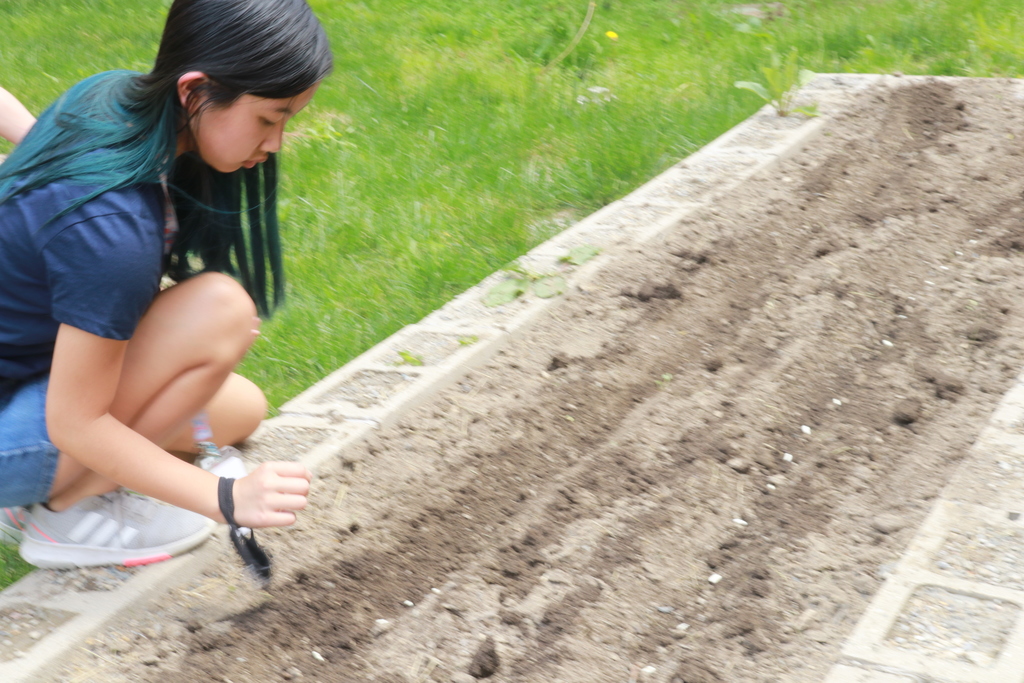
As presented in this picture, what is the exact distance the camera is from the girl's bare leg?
2158 millimetres

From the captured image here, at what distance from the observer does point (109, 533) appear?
7.39ft

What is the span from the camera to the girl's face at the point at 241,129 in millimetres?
1936

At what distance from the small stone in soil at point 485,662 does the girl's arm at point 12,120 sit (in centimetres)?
157

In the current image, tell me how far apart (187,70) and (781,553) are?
1662 mm

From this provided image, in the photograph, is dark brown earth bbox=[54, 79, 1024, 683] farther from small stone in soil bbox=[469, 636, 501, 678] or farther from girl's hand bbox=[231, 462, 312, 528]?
girl's hand bbox=[231, 462, 312, 528]

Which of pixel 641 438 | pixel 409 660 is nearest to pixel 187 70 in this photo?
pixel 409 660

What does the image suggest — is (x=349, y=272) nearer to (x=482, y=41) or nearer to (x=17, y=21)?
(x=482, y=41)

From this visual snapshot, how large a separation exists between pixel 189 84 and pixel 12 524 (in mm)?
1180

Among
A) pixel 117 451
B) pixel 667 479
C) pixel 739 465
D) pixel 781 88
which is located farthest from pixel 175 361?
pixel 781 88

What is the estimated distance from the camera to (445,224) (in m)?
4.06

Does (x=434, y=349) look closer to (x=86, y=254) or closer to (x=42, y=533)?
(x=42, y=533)

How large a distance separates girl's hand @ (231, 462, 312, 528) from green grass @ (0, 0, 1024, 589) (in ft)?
3.58

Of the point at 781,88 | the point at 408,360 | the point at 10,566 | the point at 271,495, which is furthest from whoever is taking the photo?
the point at 781,88

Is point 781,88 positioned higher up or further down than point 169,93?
further down
